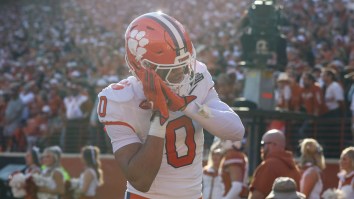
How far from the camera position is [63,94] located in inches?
583

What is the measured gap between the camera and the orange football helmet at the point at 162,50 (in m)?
3.19

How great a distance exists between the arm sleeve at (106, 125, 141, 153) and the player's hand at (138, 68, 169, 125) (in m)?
0.25

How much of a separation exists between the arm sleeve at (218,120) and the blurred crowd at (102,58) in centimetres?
662

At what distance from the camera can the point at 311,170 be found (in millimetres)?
7027

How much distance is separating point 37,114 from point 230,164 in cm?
783

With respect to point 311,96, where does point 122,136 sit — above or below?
below

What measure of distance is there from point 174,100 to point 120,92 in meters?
0.35

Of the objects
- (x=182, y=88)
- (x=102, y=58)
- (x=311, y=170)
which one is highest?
(x=102, y=58)

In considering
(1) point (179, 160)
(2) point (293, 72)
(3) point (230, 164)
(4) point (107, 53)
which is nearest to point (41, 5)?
(4) point (107, 53)

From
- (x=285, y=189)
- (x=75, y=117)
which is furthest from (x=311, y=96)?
(x=285, y=189)

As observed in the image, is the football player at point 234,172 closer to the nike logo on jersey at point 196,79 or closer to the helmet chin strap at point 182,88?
the nike logo on jersey at point 196,79

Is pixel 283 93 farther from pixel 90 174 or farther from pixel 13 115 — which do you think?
pixel 13 115

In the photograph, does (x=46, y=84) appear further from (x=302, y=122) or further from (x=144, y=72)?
(x=144, y=72)

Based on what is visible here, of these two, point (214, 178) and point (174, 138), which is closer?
point (174, 138)
